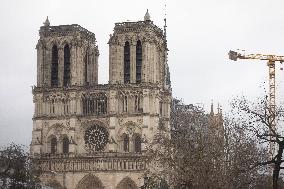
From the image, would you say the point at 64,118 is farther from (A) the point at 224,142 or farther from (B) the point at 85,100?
(A) the point at 224,142

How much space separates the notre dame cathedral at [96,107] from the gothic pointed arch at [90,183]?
0.12 m

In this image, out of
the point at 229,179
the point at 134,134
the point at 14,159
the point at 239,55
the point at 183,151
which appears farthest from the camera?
the point at 239,55

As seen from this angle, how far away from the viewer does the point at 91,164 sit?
7519 cm

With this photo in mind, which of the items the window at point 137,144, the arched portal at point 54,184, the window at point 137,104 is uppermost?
the window at point 137,104

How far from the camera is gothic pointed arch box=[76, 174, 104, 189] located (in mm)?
75250

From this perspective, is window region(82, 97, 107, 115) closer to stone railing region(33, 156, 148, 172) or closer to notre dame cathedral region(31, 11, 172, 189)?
notre dame cathedral region(31, 11, 172, 189)

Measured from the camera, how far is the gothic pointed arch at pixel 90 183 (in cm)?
7525

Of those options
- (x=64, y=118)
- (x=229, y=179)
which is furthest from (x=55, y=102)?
(x=229, y=179)

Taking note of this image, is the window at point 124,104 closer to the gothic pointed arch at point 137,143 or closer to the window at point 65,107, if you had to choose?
the gothic pointed arch at point 137,143

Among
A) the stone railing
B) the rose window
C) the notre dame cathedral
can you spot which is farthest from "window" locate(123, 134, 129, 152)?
the rose window

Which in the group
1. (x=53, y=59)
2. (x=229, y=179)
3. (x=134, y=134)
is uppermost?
(x=53, y=59)

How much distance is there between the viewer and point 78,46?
252ft

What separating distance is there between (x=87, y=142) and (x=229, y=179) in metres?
34.2

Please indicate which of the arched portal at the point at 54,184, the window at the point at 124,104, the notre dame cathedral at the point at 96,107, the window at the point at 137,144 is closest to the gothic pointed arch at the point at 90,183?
the notre dame cathedral at the point at 96,107
